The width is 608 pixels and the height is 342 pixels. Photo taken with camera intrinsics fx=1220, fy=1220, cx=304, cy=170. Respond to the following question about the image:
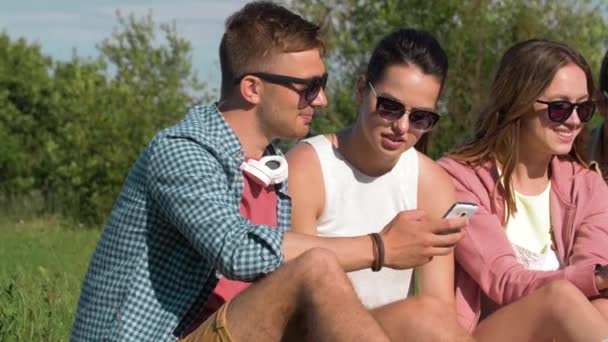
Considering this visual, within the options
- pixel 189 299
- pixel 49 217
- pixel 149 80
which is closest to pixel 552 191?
pixel 189 299

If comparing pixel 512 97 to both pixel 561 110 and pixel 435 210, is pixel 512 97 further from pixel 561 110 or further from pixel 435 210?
pixel 435 210

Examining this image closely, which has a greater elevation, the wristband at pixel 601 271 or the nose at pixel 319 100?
the nose at pixel 319 100

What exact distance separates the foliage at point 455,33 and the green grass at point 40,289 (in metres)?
8.18

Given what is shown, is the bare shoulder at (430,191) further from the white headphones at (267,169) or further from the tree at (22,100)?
the tree at (22,100)

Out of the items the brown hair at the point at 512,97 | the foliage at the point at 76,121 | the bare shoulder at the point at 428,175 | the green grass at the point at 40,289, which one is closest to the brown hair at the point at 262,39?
the bare shoulder at the point at 428,175

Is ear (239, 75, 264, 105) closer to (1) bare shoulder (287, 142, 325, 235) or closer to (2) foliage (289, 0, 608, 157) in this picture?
(1) bare shoulder (287, 142, 325, 235)

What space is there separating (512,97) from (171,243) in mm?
1743

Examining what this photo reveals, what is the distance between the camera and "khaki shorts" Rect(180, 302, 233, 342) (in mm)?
3514

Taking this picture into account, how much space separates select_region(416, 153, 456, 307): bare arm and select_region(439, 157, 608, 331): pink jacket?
13cm

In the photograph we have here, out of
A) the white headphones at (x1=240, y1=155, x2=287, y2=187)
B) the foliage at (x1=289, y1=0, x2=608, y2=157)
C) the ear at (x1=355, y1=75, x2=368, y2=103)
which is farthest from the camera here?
the foliage at (x1=289, y1=0, x2=608, y2=157)

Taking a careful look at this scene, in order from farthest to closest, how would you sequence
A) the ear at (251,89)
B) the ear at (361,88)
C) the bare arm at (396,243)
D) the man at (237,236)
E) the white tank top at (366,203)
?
1. the ear at (361,88)
2. the white tank top at (366,203)
3. the ear at (251,89)
4. the bare arm at (396,243)
5. the man at (237,236)

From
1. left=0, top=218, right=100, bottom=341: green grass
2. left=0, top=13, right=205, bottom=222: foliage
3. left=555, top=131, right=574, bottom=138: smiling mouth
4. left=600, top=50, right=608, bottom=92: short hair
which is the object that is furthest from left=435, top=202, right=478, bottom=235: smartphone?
left=0, top=13, right=205, bottom=222: foliage

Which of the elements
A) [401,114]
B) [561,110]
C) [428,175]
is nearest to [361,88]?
[401,114]

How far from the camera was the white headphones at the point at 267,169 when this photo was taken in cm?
395
